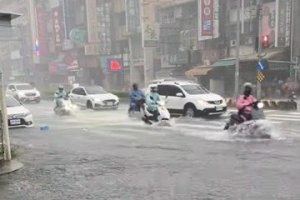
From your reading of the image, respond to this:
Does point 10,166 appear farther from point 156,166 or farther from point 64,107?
point 64,107

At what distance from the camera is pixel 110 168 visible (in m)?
8.12

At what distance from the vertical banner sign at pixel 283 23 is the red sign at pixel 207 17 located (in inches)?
229

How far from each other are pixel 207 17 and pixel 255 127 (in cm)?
2306

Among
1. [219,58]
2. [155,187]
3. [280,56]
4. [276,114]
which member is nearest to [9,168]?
[155,187]

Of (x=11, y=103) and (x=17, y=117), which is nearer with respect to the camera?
(x=17, y=117)

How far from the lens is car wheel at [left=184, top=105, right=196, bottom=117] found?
17675 mm

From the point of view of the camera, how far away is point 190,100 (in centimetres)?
1775

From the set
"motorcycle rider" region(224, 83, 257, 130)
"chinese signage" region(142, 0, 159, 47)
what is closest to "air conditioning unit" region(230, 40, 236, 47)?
"chinese signage" region(142, 0, 159, 47)

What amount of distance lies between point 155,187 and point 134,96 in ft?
39.3

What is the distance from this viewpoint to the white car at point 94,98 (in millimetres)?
23625

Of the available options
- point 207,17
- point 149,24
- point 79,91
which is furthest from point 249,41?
point 79,91

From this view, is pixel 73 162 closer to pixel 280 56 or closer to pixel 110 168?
pixel 110 168

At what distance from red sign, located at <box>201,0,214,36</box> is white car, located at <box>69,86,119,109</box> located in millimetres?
12013

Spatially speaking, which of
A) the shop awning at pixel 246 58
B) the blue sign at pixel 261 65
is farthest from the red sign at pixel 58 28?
the blue sign at pixel 261 65
